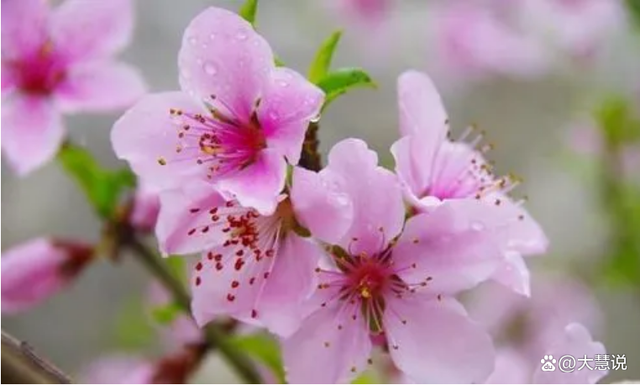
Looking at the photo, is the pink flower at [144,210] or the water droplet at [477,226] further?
the pink flower at [144,210]

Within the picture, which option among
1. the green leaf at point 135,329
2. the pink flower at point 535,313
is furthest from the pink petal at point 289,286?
the green leaf at point 135,329

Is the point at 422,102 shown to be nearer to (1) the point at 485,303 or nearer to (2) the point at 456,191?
(2) the point at 456,191

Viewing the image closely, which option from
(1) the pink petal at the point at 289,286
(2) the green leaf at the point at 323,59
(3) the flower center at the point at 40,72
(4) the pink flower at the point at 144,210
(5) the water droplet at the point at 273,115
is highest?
(2) the green leaf at the point at 323,59

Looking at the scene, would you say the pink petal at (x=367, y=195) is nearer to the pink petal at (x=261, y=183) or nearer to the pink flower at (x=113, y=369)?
the pink petal at (x=261, y=183)

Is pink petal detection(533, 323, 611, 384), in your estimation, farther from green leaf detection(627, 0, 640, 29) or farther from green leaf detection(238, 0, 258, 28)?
green leaf detection(627, 0, 640, 29)

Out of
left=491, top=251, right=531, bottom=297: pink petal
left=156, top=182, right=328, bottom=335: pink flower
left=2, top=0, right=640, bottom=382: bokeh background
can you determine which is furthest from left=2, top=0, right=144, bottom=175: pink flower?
left=2, top=0, right=640, bottom=382: bokeh background

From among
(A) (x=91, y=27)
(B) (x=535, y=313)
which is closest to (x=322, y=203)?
(A) (x=91, y=27)
